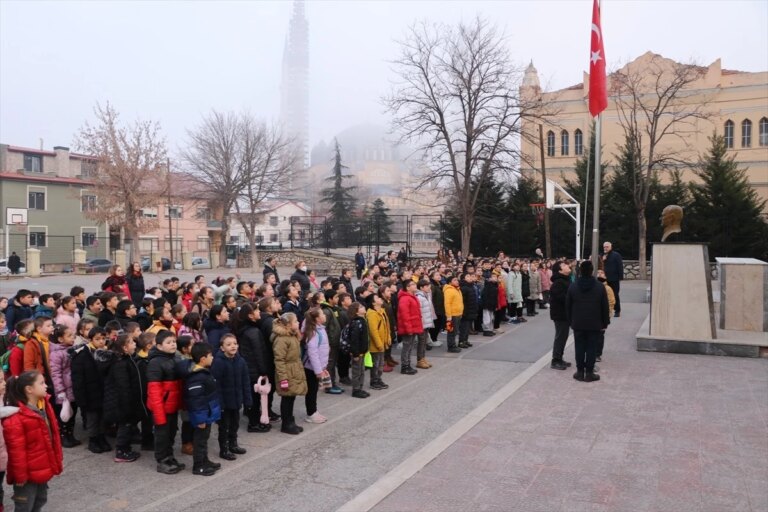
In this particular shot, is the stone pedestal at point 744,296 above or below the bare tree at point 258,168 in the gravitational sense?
below

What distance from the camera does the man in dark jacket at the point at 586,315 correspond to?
9.88 meters

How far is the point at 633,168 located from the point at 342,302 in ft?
92.7

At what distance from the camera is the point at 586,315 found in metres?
9.89

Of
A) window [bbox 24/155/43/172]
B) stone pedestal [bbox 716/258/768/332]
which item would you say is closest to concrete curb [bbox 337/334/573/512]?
stone pedestal [bbox 716/258/768/332]

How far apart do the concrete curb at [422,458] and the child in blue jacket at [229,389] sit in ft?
5.70

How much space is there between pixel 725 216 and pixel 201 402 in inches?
1313

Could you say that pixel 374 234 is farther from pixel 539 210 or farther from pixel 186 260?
pixel 186 260

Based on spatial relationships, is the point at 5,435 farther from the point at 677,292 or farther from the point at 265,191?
the point at 265,191

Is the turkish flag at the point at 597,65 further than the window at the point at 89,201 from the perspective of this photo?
No

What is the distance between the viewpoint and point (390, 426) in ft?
25.5

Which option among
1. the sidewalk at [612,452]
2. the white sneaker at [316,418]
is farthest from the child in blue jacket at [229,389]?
the sidewalk at [612,452]

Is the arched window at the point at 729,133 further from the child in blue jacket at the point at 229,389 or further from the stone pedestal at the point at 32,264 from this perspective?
the child in blue jacket at the point at 229,389

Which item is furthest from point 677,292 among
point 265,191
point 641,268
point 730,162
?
point 265,191

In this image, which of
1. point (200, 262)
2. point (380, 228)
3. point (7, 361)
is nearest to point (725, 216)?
point (380, 228)
